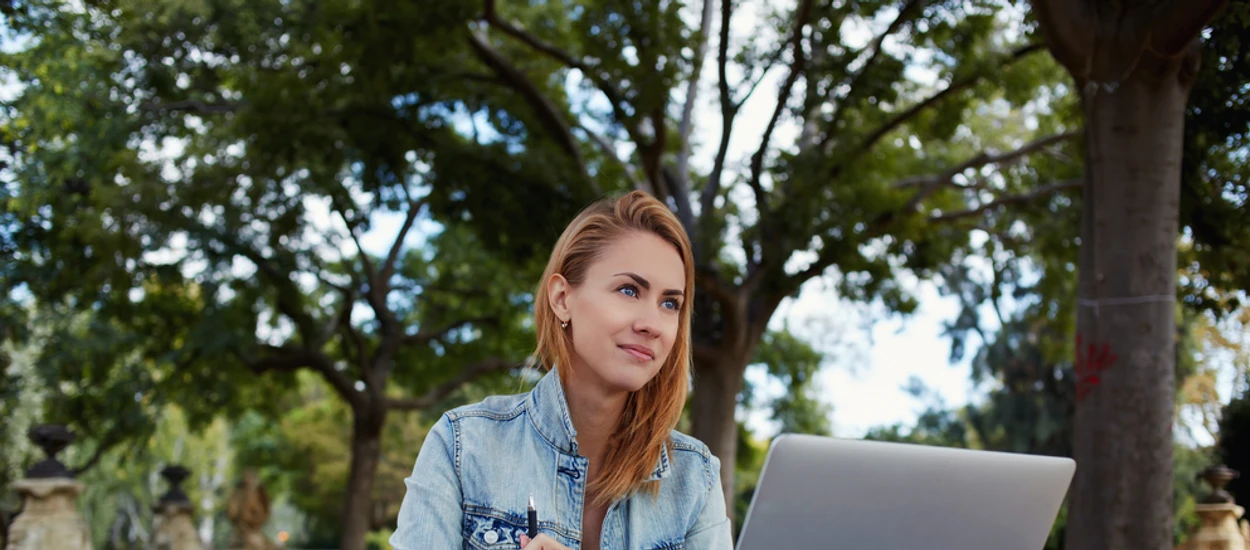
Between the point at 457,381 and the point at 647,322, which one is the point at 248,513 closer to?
the point at 457,381

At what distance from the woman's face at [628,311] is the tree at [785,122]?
684cm

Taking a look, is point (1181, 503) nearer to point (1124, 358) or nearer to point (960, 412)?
point (960, 412)

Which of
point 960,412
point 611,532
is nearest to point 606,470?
point 611,532

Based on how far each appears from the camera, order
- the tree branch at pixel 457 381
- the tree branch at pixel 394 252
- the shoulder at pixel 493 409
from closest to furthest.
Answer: the shoulder at pixel 493 409 < the tree branch at pixel 394 252 < the tree branch at pixel 457 381

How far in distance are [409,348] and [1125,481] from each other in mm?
11394

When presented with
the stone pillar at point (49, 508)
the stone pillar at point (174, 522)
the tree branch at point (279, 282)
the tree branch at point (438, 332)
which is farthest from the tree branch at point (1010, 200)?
the stone pillar at point (174, 522)

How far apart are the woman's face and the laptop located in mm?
377

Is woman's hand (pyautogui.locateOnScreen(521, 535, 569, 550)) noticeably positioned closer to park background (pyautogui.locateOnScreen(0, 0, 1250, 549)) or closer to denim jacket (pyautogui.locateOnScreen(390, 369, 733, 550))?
denim jacket (pyautogui.locateOnScreen(390, 369, 733, 550))

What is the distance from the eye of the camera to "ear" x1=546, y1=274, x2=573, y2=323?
2.06m

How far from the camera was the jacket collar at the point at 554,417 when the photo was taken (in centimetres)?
204

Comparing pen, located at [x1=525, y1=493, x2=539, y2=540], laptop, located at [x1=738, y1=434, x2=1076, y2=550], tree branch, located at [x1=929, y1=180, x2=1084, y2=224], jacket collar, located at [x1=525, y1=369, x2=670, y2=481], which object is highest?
tree branch, located at [x1=929, y1=180, x2=1084, y2=224]

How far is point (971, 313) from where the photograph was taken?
17812 millimetres

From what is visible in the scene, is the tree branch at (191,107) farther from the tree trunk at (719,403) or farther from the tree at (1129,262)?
the tree at (1129,262)

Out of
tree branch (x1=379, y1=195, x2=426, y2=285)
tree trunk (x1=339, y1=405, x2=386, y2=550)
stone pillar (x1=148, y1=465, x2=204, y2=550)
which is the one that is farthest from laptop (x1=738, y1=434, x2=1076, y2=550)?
tree trunk (x1=339, y1=405, x2=386, y2=550)
